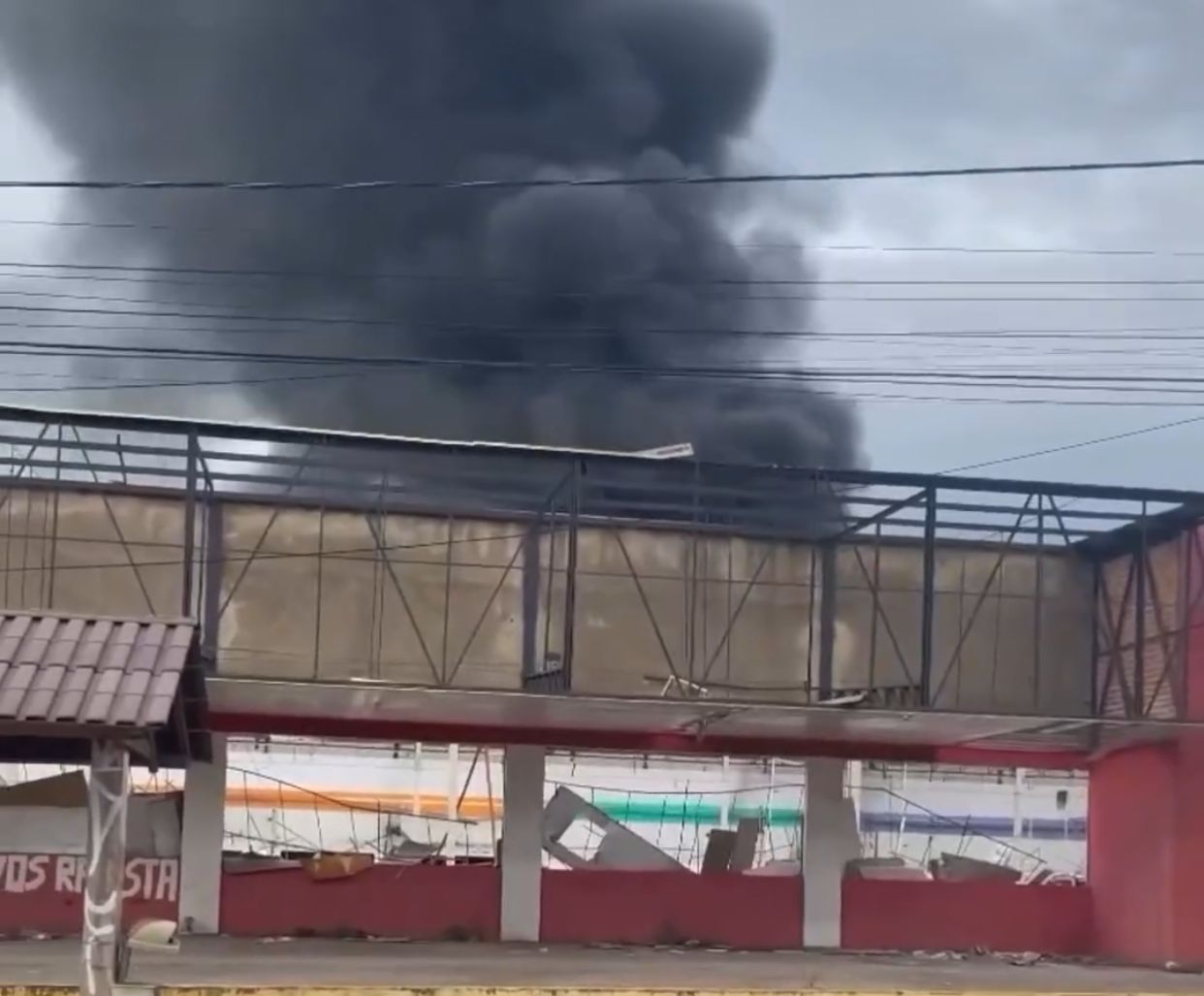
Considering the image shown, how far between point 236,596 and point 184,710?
10456 mm

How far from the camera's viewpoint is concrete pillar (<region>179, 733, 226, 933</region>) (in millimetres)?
21156

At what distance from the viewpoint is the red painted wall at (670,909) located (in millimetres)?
22094

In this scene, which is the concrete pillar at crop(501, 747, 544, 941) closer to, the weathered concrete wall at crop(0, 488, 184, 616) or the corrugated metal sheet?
the weathered concrete wall at crop(0, 488, 184, 616)

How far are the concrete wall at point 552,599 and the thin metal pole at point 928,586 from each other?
1294mm

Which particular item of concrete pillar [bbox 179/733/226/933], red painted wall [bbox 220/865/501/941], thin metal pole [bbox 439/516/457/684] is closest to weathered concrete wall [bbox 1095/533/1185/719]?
thin metal pole [bbox 439/516/457/684]

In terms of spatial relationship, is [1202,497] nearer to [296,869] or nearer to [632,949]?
[632,949]

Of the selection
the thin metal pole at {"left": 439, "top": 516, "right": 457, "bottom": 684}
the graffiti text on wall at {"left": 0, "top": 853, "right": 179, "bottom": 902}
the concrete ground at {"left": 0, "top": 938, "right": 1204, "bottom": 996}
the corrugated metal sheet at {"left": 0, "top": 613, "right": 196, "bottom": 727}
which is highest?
the thin metal pole at {"left": 439, "top": 516, "right": 457, "bottom": 684}

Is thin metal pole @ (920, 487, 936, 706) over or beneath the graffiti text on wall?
over

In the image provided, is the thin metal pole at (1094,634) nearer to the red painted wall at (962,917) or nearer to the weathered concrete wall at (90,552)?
the red painted wall at (962,917)

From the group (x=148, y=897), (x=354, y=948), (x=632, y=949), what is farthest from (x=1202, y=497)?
(x=148, y=897)

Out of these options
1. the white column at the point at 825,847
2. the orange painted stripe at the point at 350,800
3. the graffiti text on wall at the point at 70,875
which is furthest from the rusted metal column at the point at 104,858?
the orange painted stripe at the point at 350,800

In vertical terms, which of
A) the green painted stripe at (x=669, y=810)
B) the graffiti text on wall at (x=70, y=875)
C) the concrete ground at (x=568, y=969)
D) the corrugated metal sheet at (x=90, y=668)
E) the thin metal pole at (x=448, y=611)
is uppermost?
the thin metal pole at (x=448, y=611)

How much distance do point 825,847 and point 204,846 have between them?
7.83 m

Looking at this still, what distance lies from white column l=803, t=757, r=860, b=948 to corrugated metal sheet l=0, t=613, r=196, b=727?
547 inches
